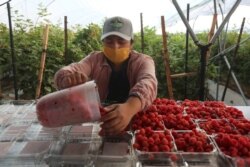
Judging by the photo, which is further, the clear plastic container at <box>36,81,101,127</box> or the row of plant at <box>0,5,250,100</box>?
the row of plant at <box>0,5,250,100</box>

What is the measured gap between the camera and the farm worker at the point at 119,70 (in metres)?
1.51

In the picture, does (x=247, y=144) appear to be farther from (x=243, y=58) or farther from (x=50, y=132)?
(x=243, y=58)

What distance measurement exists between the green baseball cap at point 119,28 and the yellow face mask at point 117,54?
8 cm

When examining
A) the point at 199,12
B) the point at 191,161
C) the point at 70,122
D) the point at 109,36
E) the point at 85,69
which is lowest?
the point at 191,161

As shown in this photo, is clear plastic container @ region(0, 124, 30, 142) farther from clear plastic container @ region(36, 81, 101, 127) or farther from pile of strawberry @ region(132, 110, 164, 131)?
pile of strawberry @ region(132, 110, 164, 131)

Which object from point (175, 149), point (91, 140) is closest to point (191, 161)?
point (175, 149)

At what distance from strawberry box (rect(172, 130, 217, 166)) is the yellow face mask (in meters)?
0.63

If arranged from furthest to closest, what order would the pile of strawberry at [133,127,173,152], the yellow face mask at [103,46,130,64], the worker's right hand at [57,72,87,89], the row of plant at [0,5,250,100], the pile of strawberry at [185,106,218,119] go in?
the row of plant at [0,5,250,100]
the yellow face mask at [103,46,130,64]
the pile of strawberry at [185,106,218,119]
the worker's right hand at [57,72,87,89]
the pile of strawberry at [133,127,173,152]

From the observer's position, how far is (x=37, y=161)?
1.12 meters

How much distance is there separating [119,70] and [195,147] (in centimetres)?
82

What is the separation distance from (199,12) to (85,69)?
2.81 m

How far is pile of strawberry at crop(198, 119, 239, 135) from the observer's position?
1448 millimetres

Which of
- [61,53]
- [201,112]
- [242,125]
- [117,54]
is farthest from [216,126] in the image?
[61,53]

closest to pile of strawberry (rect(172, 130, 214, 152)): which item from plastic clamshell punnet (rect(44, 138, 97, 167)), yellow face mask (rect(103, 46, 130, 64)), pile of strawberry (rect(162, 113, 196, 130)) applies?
pile of strawberry (rect(162, 113, 196, 130))
